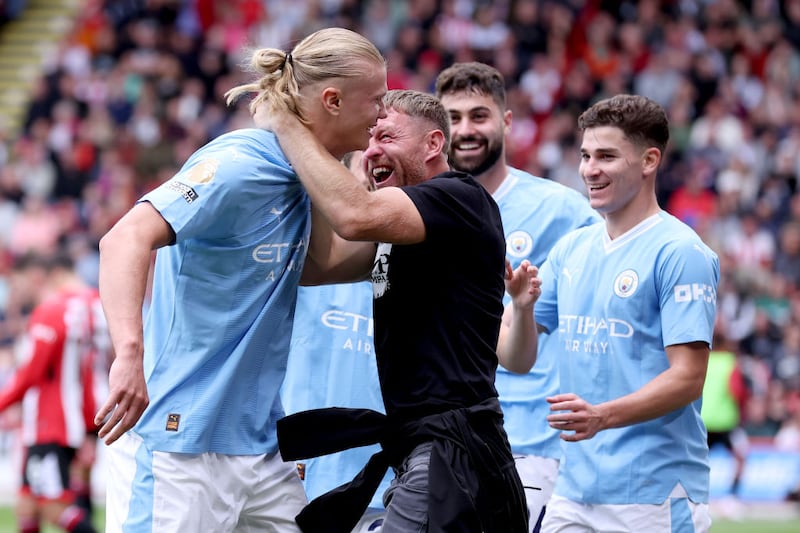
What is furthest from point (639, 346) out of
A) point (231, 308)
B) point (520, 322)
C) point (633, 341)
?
point (231, 308)

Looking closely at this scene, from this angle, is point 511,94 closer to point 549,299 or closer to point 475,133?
point 475,133

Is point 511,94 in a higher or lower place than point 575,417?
higher

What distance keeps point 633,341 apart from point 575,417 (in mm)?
760

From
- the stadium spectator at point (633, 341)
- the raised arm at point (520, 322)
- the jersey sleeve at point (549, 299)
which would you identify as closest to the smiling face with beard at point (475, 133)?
the jersey sleeve at point (549, 299)

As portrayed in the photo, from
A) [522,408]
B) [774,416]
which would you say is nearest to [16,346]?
[774,416]

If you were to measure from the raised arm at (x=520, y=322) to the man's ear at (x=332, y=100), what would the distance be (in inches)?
43.0

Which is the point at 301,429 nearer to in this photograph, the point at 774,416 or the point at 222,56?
the point at 774,416

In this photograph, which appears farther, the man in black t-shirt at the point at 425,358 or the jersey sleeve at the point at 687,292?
the jersey sleeve at the point at 687,292

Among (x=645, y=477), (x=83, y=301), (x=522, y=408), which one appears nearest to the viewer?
(x=645, y=477)

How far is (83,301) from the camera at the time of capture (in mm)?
9680

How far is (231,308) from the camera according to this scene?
449cm

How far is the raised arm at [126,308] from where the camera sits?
3.89m

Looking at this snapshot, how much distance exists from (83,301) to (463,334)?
5.92 metres

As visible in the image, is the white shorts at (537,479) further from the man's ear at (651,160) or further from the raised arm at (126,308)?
the raised arm at (126,308)
